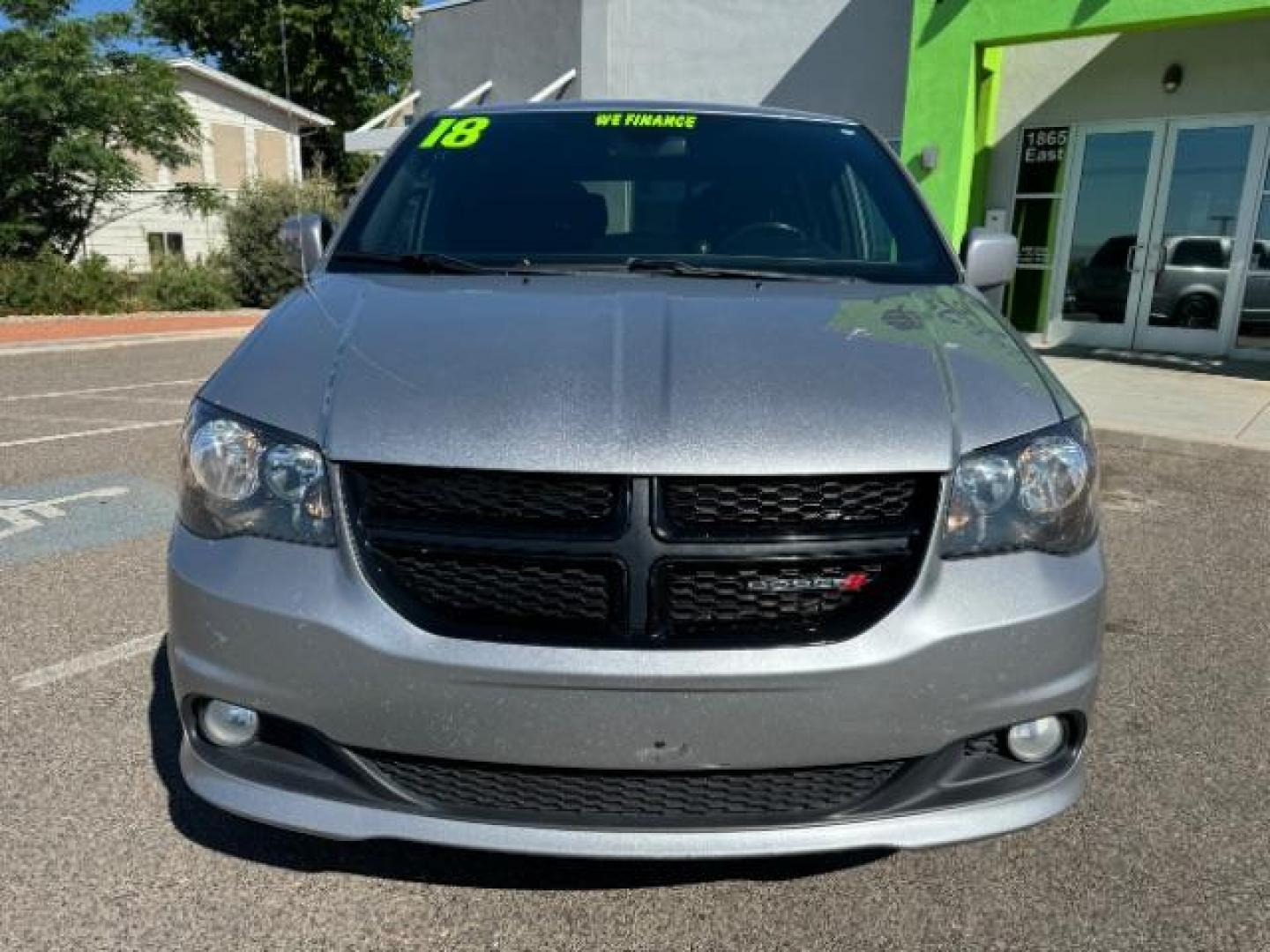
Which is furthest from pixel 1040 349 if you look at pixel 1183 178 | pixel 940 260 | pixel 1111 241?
pixel 940 260

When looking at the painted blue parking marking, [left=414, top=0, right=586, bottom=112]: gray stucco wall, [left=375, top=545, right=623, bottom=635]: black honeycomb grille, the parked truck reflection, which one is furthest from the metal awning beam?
[left=375, top=545, right=623, bottom=635]: black honeycomb grille

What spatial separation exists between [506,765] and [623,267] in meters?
→ 1.42

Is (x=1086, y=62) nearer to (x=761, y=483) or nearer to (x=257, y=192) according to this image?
(x=761, y=483)

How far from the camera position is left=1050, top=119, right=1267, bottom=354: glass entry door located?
11.4 m

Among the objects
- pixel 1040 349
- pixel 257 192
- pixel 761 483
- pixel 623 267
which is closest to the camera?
pixel 761 483

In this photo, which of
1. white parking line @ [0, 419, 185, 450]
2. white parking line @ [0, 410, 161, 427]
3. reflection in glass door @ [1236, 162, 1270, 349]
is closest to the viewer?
white parking line @ [0, 419, 185, 450]

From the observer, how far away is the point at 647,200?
9.96 ft

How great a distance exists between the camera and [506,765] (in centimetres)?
179

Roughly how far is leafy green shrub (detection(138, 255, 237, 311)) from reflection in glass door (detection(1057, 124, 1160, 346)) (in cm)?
1415

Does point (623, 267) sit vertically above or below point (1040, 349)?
above

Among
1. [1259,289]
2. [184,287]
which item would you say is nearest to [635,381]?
[1259,289]

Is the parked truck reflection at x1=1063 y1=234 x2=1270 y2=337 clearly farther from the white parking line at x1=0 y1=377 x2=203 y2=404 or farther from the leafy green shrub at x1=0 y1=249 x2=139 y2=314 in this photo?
the leafy green shrub at x1=0 y1=249 x2=139 y2=314

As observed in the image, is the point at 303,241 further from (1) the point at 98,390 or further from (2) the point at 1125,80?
(2) the point at 1125,80

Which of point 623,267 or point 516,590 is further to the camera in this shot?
point 623,267
